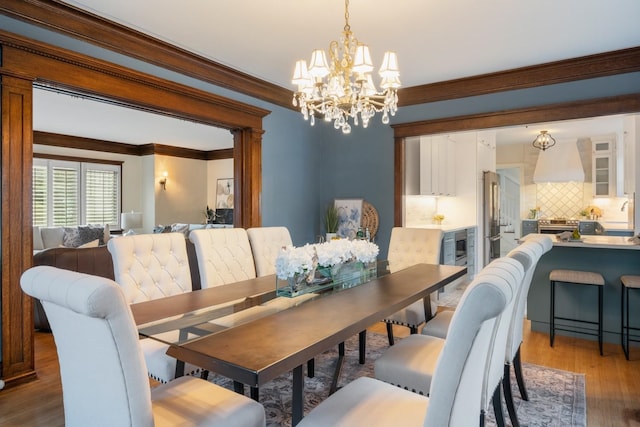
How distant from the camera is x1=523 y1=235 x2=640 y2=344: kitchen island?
3428 millimetres

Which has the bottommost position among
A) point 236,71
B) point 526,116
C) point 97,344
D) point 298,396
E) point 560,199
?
point 298,396

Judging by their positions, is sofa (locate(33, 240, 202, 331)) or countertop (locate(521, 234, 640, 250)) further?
sofa (locate(33, 240, 202, 331))

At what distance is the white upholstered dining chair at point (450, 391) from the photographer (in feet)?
3.07

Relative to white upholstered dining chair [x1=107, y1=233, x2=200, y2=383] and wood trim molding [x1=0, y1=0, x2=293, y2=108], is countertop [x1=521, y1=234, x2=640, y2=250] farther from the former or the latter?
wood trim molding [x1=0, y1=0, x2=293, y2=108]

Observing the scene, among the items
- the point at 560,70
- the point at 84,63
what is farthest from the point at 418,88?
the point at 84,63

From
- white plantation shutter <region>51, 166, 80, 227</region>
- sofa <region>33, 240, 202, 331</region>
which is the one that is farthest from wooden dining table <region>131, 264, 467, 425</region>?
white plantation shutter <region>51, 166, 80, 227</region>

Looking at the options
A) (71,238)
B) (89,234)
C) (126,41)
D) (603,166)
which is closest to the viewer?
(126,41)

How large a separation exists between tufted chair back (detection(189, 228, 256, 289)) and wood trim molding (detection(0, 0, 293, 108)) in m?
1.67

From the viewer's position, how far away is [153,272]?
231 centimetres

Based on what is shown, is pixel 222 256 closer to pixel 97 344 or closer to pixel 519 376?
pixel 97 344

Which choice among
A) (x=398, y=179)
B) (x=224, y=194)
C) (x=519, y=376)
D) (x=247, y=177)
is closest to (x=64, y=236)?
(x=224, y=194)

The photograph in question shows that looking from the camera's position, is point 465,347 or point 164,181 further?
point 164,181

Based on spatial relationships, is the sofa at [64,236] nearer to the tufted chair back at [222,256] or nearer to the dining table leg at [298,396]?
the tufted chair back at [222,256]

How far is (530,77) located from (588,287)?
2.11 m
